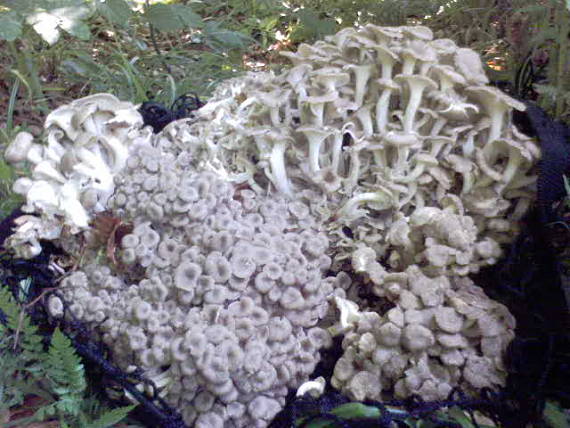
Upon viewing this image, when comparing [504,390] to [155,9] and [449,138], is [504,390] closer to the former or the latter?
[449,138]

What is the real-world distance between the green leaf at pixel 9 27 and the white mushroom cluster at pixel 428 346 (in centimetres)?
294

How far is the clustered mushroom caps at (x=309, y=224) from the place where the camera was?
7.18 feet

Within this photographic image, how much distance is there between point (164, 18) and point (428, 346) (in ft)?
11.7

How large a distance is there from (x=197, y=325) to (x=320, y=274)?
701 mm

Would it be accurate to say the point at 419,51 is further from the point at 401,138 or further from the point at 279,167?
the point at 279,167

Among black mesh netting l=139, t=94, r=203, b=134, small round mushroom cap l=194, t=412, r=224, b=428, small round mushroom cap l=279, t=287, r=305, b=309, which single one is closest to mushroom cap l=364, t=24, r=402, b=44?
small round mushroom cap l=279, t=287, r=305, b=309

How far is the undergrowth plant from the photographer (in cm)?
213

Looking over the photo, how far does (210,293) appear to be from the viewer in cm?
227

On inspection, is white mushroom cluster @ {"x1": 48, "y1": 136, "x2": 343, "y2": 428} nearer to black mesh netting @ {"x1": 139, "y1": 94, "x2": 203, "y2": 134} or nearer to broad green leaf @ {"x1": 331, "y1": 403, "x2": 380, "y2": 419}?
broad green leaf @ {"x1": 331, "y1": 403, "x2": 380, "y2": 419}

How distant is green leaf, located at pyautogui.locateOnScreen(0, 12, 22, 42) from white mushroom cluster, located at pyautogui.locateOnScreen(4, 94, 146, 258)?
43.6 inches

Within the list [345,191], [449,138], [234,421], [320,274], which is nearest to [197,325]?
[234,421]

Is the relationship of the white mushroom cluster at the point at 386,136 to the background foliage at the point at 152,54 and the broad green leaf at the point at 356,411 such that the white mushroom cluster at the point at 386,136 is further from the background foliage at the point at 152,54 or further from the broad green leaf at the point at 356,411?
the broad green leaf at the point at 356,411

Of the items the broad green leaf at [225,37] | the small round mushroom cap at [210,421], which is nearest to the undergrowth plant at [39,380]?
the small round mushroom cap at [210,421]

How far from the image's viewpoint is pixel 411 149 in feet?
8.66
